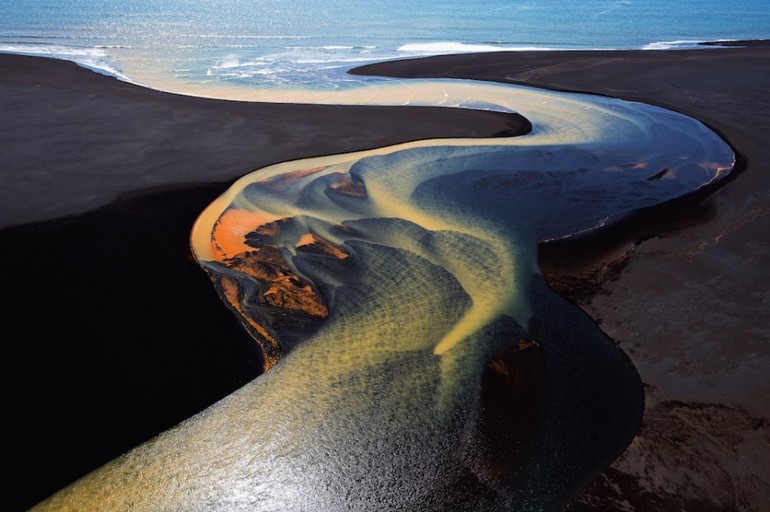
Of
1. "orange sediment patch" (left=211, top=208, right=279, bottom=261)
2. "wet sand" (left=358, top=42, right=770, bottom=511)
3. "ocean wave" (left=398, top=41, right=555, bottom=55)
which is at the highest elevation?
"ocean wave" (left=398, top=41, right=555, bottom=55)

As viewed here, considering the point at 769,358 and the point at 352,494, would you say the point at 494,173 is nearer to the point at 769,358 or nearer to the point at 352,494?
the point at 769,358

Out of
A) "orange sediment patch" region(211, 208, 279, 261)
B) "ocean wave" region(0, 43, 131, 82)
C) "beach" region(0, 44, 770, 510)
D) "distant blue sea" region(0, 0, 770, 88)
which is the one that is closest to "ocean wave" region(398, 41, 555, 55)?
"distant blue sea" region(0, 0, 770, 88)

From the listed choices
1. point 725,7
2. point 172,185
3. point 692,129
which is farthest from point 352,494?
point 725,7

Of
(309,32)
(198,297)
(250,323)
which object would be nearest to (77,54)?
(309,32)

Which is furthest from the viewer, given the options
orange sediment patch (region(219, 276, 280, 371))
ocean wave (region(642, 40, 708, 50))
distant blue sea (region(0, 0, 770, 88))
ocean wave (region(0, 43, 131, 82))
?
ocean wave (region(642, 40, 708, 50))

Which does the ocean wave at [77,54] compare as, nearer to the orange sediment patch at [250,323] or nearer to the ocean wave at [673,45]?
the orange sediment patch at [250,323]

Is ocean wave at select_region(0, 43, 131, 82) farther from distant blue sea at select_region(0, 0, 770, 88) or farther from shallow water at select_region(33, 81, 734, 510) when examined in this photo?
shallow water at select_region(33, 81, 734, 510)

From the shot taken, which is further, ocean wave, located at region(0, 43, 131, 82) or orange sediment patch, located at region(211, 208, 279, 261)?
ocean wave, located at region(0, 43, 131, 82)
